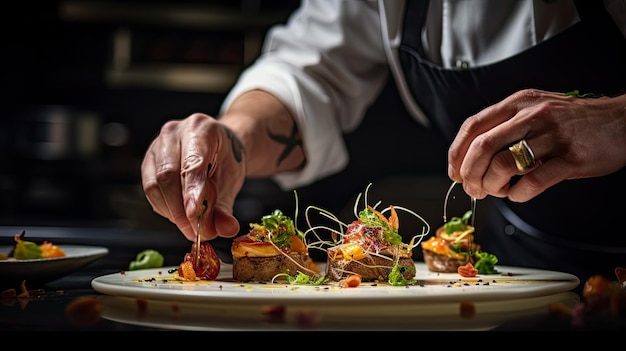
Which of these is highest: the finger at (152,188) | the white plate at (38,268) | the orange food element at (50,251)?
the finger at (152,188)

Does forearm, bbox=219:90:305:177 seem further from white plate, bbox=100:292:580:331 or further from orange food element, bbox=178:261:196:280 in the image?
white plate, bbox=100:292:580:331

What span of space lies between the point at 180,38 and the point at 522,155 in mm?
3054

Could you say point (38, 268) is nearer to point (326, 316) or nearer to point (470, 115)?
point (326, 316)

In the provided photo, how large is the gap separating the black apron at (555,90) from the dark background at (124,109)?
1.64m

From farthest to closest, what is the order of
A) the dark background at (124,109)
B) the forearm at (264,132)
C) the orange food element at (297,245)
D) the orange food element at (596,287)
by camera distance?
the dark background at (124,109)
the forearm at (264,132)
the orange food element at (297,245)
the orange food element at (596,287)

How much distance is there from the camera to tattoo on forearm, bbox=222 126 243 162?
1392mm

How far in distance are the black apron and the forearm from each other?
0.30 meters

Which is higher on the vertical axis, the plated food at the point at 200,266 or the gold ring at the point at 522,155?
the gold ring at the point at 522,155

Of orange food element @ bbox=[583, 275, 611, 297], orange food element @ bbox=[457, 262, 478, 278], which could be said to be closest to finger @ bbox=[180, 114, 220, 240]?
orange food element @ bbox=[457, 262, 478, 278]

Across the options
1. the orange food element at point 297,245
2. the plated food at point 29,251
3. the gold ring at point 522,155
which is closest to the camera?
the gold ring at point 522,155

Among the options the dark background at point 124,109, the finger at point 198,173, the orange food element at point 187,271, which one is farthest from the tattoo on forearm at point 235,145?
the dark background at point 124,109

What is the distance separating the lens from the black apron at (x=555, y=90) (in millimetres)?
1130

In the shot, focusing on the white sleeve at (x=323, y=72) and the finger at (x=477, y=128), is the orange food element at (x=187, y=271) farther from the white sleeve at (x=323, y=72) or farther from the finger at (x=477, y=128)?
the white sleeve at (x=323, y=72)

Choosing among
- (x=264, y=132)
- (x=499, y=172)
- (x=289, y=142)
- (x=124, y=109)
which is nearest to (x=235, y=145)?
(x=264, y=132)
